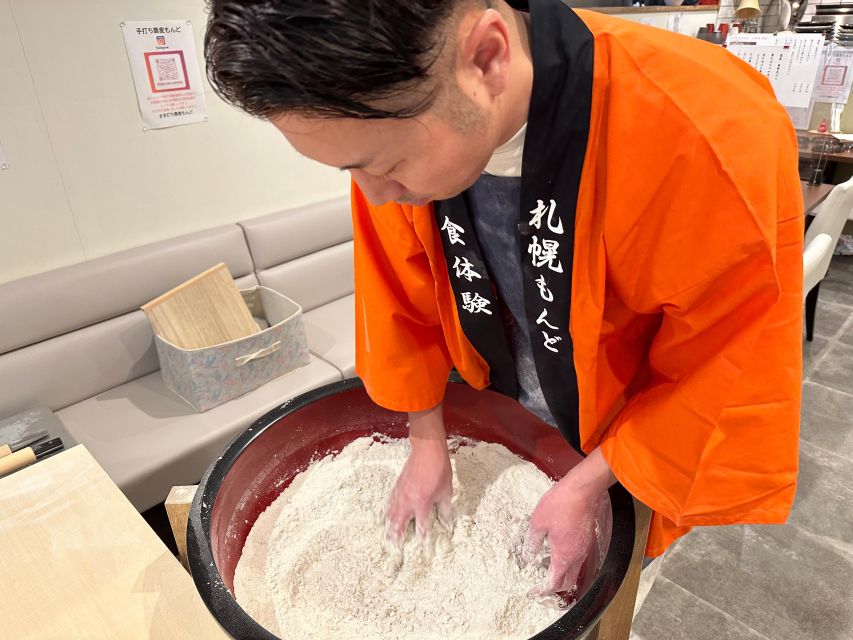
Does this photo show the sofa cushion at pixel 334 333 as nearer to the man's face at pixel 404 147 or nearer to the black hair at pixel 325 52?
the man's face at pixel 404 147

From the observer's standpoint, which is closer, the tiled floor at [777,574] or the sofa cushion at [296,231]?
the tiled floor at [777,574]

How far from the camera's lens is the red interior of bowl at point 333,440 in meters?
0.79

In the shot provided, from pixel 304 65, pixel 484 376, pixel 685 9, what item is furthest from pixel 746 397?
pixel 685 9

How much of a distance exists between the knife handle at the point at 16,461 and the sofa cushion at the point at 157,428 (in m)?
0.49

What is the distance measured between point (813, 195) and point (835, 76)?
4.11 feet

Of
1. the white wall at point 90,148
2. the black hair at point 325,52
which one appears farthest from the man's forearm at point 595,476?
the white wall at point 90,148

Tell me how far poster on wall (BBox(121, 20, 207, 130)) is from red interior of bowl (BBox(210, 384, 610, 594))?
5.40 ft

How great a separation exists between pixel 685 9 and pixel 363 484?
4896 mm

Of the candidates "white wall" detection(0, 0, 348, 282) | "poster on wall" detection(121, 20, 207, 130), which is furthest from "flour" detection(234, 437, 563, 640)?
"poster on wall" detection(121, 20, 207, 130)

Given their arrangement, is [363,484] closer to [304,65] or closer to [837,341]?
[304,65]

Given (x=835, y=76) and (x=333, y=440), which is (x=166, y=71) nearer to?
(x=333, y=440)

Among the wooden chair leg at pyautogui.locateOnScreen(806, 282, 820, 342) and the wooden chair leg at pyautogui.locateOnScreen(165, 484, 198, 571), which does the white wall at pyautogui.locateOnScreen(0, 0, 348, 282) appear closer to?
the wooden chair leg at pyautogui.locateOnScreen(165, 484, 198, 571)

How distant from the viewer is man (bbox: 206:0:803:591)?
0.47 m

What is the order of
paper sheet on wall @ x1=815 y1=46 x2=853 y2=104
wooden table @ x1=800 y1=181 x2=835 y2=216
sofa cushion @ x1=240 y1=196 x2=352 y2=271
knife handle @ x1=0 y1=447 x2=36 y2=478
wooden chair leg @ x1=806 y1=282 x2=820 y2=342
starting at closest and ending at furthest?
knife handle @ x1=0 y1=447 x2=36 y2=478
sofa cushion @ x1=240 y1=196 x2=352 y2=271
wooden table @ x1=800 y1=181 x2=835 y2=216
wooden chair leg @ x1=806 y1=282 x2=820 y2=342
paper sheet on wall @ x1=815 y1=46 x2=853 y2=104
